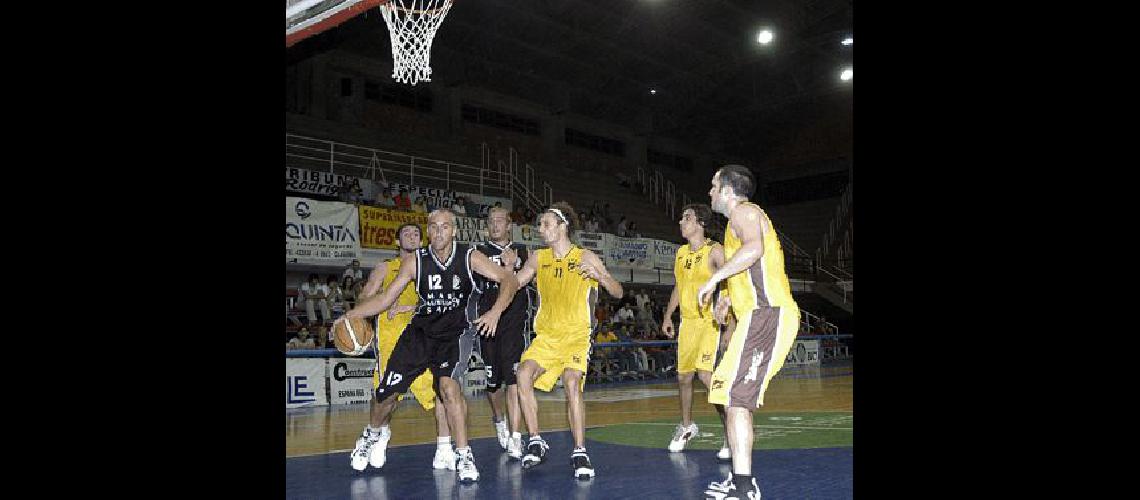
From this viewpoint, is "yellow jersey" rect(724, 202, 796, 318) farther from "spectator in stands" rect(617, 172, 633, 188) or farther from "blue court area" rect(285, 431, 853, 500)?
"spectator in stands" rect(617, 172, 633, 188)

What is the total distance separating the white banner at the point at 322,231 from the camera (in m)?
15.3

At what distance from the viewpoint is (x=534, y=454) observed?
20.6 ft

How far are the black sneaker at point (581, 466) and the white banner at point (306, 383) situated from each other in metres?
7.60

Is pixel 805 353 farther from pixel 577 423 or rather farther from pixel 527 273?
pixel 577 423

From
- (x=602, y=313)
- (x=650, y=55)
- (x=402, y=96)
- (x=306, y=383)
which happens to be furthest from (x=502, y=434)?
(x=650, y=55)

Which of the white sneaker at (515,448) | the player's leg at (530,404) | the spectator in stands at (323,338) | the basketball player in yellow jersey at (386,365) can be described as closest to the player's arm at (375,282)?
the basketball player in yellow jersey at (386,365)

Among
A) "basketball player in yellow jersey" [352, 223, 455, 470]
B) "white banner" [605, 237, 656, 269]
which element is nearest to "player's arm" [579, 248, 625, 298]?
"basketball player in yellow jersey" [352, 223, 455, 470]

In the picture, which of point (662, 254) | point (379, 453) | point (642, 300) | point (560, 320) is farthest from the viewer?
point (662, 254)

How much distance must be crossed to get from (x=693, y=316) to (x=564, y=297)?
1.27 meters

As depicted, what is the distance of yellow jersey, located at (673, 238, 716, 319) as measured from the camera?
716 centimetres

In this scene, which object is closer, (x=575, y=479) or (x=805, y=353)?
(x=575, y=479)

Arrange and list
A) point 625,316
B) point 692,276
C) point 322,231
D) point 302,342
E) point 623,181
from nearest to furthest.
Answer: point 692,276
point 302,342
point 322,231
point 625,316
point 623,181
